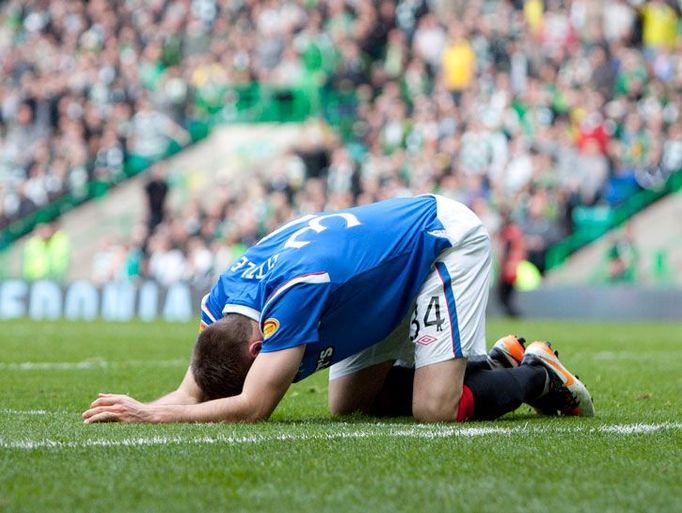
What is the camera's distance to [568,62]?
23.7 m

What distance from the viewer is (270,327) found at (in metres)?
6.05

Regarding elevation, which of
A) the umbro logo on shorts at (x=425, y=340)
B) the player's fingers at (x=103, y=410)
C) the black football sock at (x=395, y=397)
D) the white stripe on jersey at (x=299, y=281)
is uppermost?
the white stripe on jersey at (x=299, y=281)

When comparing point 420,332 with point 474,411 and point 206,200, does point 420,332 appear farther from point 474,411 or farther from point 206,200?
point 206,200

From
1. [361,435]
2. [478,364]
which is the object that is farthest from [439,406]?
[361,435]

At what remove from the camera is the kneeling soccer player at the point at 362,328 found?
6176 millimetres

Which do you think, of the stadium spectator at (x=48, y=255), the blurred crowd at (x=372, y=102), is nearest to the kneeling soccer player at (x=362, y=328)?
the blurred crowd at (x=372, y=102)

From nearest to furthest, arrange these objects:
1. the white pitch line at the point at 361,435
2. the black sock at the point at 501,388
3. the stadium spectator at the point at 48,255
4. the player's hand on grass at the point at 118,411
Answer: the white pitch line at the point at 361,435 < the player's hand on grass at the point at 118,411 < the black sock at the point at 501,388 < the stadium spectator at the point at 48,255

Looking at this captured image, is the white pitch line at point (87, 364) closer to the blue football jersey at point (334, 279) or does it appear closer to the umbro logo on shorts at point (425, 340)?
the blue football jersey at point (334, 279)

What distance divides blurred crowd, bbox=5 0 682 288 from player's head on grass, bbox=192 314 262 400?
15323mm

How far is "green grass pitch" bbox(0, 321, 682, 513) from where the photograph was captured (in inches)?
173

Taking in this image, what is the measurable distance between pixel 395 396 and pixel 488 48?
1843 cm

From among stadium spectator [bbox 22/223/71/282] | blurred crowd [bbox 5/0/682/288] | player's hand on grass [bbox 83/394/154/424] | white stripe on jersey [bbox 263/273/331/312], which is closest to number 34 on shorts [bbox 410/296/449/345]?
white stripe on jersey [bbox 263/273/331/312]

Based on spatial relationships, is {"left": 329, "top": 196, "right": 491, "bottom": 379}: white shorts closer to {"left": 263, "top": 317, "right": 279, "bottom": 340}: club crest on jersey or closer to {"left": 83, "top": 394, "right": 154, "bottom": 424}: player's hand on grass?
{"left": 263, "top": 317, "right": 279, "bottom": 340}: club crest on jersey

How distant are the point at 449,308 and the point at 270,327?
1.07 m
